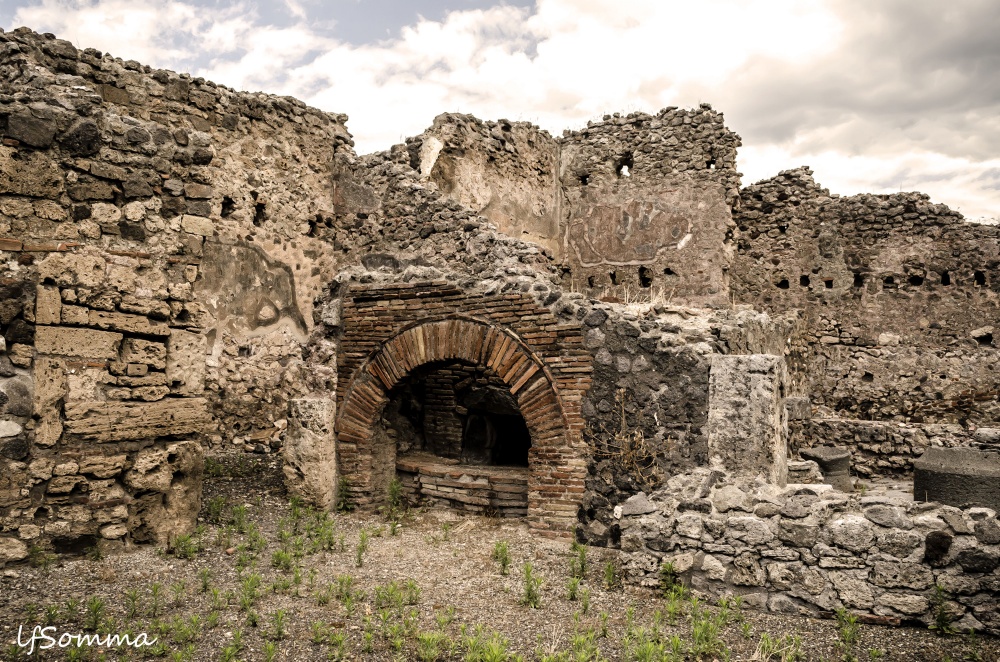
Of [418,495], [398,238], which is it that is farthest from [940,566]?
[398,238]

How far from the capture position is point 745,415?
16.8ft

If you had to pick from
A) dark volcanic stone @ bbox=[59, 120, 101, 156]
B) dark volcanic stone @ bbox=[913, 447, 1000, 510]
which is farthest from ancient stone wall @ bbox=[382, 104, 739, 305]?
dark volcanic stone @ bbox=[59, 120, 101, 156]

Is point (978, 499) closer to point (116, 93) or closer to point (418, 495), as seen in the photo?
point (418, 495)

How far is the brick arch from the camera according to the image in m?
5.79

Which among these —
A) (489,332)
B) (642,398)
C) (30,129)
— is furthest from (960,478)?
(30,129)

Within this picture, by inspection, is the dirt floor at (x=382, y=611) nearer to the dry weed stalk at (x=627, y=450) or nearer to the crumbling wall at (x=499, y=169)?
the dry weed stalk at (x=627, y=450)

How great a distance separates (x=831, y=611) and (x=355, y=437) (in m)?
4.23

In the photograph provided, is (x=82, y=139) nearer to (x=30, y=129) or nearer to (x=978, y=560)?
(x=30, y=129)

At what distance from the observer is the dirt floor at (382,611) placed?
3.59 meters

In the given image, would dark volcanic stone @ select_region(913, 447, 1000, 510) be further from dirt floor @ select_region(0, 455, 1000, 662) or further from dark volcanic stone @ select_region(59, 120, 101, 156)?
dark volcanic stone @ select_region(59, 120, 101, 156)

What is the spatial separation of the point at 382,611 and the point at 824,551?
2.83 meters

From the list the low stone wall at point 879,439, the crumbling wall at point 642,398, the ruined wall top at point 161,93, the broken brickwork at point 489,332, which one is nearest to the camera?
the broken brickwork at point 489,332

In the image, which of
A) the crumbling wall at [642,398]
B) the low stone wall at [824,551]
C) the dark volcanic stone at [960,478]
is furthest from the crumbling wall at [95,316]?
the dark volcanic stone at [960,478]

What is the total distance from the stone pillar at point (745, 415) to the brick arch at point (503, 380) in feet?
3.87
